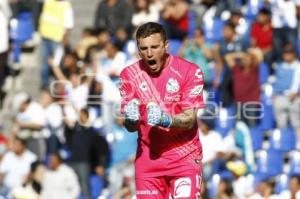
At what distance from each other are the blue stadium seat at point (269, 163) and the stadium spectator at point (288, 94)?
1.49 ft

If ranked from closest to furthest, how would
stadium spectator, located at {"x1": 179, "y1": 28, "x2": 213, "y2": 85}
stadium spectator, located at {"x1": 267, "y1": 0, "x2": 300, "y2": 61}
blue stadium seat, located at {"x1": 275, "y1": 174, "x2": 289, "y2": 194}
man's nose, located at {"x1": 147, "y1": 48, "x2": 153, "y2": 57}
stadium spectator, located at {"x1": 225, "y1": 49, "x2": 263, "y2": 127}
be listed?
man's nose, located at {"x1": 147, "y1": 48, "x2": 153, "y2": 57} < blue stadium seat, located at {"x1": 275, "y1": 174, "x2": 289, "y2": 194} < stadium spectator, located at {"x1": 225, "y1": 49, "x2": 263, "y2": 127} < stadium spectator, located at {"x1": 179, "y1": 28, "x2": 213, "y2": 85} < stadium spectator, located at {"x1": 267, "y1": 0, "x2": 300, "y2": 61}

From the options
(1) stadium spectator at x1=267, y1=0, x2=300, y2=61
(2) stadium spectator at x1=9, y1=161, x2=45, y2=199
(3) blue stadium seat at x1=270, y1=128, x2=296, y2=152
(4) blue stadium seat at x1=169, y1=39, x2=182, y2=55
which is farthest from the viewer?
(1) stadium spectator at x1=267, y1=0, x2=300, y2=61

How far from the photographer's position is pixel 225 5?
1909 centimetres

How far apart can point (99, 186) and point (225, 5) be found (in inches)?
183

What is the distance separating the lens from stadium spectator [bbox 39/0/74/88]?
1842cm

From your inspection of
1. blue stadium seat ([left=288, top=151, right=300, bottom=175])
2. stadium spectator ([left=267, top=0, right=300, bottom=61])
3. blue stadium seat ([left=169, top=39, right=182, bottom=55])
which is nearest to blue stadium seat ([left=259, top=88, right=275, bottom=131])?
blue stadium seat ([left=288, top=151, right=300, bottom=175])

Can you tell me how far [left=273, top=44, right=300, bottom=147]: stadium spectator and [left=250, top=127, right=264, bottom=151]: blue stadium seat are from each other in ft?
1.17

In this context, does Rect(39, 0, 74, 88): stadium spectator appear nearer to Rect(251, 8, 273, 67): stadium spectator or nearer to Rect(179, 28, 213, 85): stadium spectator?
Rect(179, 28, 213, 85): stadium spectator

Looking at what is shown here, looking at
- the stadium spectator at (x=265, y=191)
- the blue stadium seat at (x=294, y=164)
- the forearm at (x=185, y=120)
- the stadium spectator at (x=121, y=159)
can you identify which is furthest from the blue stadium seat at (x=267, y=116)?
the forearm at (x=185, y=120)

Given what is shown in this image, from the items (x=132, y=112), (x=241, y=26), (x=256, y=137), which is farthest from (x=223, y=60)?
(x=132, y=112)

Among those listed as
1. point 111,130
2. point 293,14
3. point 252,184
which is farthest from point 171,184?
point 293,14

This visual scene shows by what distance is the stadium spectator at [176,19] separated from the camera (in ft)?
60.6

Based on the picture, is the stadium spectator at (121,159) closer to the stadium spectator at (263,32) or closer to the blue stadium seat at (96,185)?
the blue stadium seat at (96,185)

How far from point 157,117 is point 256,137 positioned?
8429 mm
